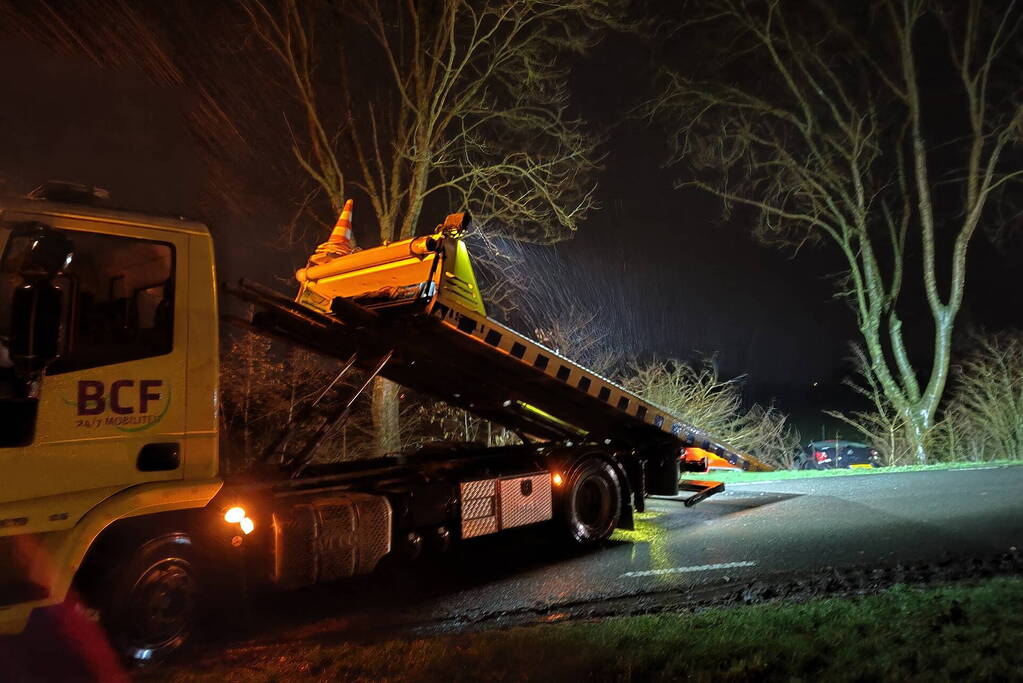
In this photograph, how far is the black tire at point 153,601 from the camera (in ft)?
14.8

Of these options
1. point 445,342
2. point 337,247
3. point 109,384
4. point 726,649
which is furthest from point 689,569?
point 109,384

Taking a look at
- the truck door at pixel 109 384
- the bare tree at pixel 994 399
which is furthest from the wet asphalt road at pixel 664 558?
the bare tree at pixel 994 399

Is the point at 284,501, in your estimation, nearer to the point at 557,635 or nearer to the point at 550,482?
the point at 557,635

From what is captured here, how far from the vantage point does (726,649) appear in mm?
4051

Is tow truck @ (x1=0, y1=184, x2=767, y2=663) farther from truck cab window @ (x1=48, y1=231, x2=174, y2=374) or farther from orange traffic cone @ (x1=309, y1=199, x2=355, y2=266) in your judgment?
orange traffic cone @ (x1=309, y1=199, x2=355, y2=266)

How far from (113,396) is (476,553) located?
438cm

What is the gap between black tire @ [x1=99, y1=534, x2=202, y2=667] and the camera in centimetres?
450

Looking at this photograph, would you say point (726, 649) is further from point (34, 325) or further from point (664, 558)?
point (34, 325)

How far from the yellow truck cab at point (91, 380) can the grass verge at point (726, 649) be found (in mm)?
1039

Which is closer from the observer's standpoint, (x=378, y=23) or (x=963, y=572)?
(x=963, y=572)

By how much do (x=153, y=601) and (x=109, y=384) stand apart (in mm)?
1390

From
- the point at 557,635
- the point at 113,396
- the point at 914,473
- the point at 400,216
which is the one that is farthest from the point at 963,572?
the point at 400,216

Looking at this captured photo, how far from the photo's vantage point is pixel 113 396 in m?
4.48

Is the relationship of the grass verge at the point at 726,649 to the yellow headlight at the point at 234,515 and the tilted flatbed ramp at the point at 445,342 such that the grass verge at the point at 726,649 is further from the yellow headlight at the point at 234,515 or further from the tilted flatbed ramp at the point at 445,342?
the tilted flatbed ramp at the point at 445,342
